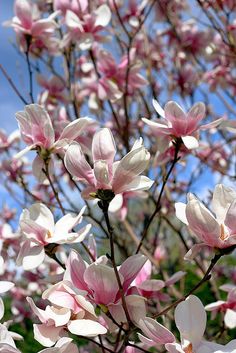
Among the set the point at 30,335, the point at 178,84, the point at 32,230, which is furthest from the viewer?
the point at 30,335

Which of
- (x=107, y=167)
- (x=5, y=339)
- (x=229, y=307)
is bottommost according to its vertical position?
(x=229, y=307)

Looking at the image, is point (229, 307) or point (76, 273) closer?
point (76, 273)

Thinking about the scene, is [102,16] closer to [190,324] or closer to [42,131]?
[42,131]

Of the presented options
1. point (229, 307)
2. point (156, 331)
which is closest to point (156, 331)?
point (156, 331)

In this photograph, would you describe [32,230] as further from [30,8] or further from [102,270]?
[30,8]

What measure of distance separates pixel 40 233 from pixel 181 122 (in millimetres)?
320

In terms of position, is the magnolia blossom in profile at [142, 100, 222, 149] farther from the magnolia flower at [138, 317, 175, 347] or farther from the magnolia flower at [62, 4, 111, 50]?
the magnolia flower at [62, 4, 111, 50]

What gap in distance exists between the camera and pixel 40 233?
856mm

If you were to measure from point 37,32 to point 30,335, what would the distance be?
2.89 meters

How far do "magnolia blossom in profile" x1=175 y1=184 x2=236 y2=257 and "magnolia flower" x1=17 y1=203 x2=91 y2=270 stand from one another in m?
0.18

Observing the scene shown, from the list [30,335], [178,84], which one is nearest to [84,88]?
[178,84]

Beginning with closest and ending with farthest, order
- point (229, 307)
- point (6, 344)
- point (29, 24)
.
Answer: point (6, 344) → point (229, 307) → point (29, 24)

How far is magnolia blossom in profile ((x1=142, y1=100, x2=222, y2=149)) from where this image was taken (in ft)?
3.05

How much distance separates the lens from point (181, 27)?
8.66 ft
